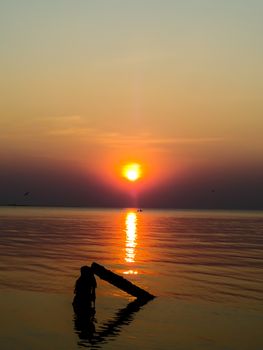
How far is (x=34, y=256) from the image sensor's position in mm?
44219

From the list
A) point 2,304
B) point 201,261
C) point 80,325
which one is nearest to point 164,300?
point 80,325

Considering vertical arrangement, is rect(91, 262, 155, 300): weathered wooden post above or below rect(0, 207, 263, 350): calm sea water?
above

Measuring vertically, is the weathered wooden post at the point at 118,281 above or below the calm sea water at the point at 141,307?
above

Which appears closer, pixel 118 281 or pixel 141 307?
pixel 141 307

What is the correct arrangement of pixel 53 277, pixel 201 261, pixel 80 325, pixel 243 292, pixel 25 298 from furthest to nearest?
1. pixel 201 261
2. pixel 53 277
3. pixel 243 292
4. pixel 25 298
5. pixel 80 325

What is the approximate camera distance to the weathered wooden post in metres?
24.5

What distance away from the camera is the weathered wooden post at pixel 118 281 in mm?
24509

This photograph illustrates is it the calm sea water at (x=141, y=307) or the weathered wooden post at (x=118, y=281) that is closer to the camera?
the calm sea water at (x=141, y=307)

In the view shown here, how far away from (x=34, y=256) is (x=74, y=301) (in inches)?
848

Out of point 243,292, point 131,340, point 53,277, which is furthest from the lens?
point 53,277

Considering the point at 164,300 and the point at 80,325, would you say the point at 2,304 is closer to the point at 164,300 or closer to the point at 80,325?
the point at 80,325

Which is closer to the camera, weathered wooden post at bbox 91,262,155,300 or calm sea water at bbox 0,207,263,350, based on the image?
calm sea water at bbox 0,207,263,350

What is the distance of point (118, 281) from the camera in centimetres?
2511

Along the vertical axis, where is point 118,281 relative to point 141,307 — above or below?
above
